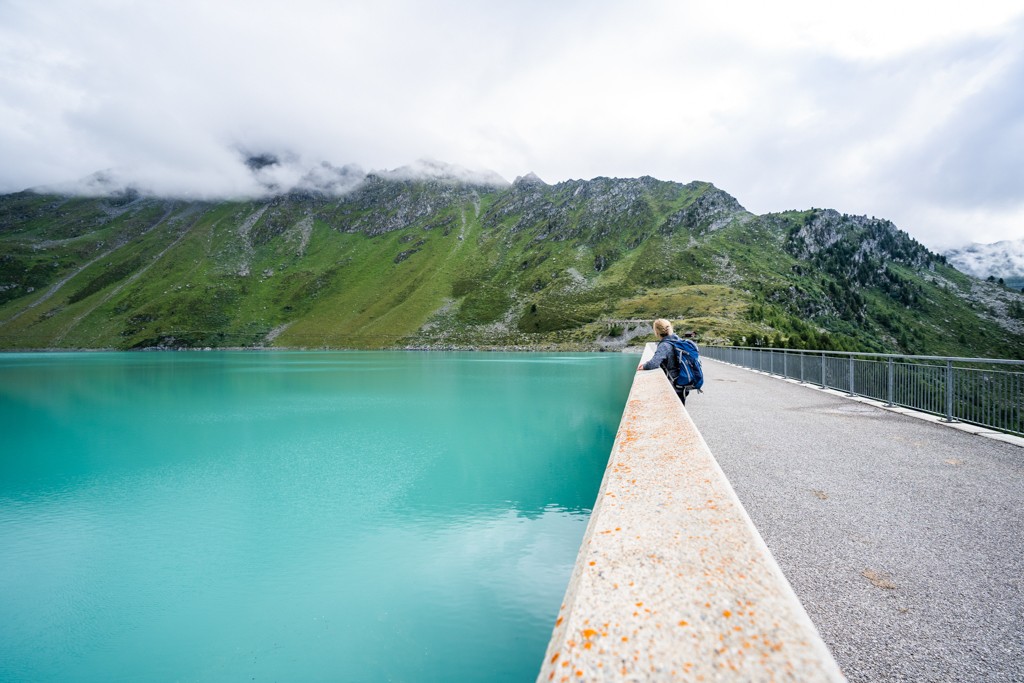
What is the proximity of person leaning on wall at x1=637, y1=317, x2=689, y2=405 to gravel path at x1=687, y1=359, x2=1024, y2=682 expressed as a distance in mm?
1352

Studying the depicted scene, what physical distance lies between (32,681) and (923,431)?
14049mm

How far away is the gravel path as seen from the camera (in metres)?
2.97

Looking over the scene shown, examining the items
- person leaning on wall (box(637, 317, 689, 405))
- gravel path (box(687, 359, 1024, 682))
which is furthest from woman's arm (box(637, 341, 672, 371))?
gravel path (box(687, 359, 1024, 682))

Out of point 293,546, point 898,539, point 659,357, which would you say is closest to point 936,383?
point 659,357

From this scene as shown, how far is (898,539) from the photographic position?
14.8 feet

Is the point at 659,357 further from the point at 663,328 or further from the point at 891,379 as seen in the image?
the point at 891,379

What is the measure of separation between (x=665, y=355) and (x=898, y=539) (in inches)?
195

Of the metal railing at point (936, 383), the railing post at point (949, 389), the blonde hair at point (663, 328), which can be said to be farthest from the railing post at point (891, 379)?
the blonde hair at point (663, 328)

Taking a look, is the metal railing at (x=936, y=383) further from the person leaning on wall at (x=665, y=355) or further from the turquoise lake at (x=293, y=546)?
the turquoise lake at (x=293, y=546)

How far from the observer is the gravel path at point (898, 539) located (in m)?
2.97

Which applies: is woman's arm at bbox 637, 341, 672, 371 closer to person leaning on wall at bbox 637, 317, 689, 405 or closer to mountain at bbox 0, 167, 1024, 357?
person leaning on wall at bbox 637, 317, 689, 405

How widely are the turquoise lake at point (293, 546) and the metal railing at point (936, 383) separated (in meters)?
7.84

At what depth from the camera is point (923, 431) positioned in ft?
31.2

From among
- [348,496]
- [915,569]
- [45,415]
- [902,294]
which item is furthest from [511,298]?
[915,569]
